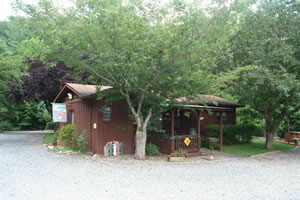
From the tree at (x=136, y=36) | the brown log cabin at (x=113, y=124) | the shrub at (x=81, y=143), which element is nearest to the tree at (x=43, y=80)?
the brown log cabin at (x=113, y=124)

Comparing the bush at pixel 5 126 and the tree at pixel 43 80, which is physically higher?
the tree at pixel 43 80

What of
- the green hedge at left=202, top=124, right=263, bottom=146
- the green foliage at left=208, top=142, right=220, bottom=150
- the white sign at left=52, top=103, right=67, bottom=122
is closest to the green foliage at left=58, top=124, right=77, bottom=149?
the white sign at left=52, top=103, right=67, bottom=122

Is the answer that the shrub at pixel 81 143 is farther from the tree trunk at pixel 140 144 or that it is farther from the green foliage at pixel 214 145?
the green foliage at pixel 214 145

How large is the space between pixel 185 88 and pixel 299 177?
503 centimetres

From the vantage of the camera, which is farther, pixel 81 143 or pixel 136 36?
pixel 81 143

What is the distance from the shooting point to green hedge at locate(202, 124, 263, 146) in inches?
674

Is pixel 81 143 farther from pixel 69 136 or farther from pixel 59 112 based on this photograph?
pixel 59 112

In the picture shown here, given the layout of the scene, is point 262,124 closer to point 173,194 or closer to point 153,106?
point 153,106

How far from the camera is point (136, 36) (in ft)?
30.0

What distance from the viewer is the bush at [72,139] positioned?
1272 cm

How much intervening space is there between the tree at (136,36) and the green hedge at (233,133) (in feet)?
24.3

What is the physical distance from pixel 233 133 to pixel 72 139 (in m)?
10.5

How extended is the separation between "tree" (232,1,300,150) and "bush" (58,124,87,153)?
8.27m

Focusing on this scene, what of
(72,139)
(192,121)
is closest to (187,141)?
(192,121)
